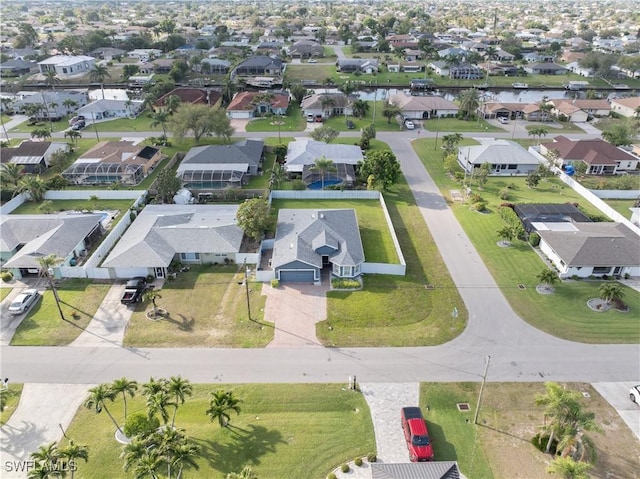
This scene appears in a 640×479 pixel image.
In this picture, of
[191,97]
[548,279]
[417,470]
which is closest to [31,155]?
[191,97]

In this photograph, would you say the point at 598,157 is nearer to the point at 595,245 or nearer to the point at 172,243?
the point at 595,245

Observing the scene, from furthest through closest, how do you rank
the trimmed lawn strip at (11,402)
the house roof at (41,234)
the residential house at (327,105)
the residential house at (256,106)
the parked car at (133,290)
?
the residential house at (256,106) → the residential house at (327,105) → the house roof at (41,234) → the parked car at (133,290) → the trimmed lawn strip at (11,402)

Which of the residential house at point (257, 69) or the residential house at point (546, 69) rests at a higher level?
the residential house at point (257, 69)

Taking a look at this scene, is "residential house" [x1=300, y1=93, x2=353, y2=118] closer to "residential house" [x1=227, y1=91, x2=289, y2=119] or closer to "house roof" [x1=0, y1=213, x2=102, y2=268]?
"residential house" [x1=227, y1=91, x2=289, y2=119]

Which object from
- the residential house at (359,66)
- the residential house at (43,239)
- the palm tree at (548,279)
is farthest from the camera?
the residential house at (359,66)

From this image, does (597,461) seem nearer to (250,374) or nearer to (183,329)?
(250,374)

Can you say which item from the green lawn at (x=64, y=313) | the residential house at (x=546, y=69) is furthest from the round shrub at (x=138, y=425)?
the residential house at (x=546, y=69)

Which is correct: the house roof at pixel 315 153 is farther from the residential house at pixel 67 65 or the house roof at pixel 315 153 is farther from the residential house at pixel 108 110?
the residential house at pixel 67 65
